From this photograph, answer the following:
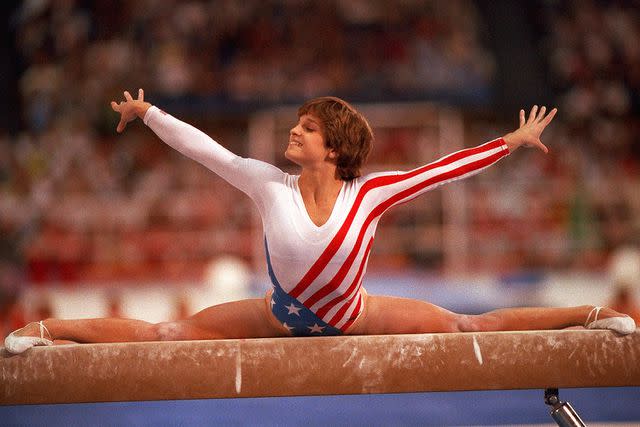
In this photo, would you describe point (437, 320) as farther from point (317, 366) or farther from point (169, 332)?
point (169, 332)

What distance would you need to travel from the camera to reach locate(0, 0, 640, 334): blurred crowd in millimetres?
9898

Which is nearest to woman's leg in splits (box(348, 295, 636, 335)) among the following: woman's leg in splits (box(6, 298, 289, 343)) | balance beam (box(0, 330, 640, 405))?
balance beam (box(0, 330, 640, 405))

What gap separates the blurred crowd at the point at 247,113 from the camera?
32.5ft

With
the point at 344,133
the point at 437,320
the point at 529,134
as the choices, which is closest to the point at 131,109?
the point at 344,133

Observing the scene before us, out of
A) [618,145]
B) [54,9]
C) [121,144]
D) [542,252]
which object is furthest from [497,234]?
[54,9]

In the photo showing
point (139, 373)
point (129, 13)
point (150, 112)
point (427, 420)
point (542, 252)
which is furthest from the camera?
point (129, 13)

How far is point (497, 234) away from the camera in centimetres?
1019

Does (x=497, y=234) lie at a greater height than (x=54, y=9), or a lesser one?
lesser

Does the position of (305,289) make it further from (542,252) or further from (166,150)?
(166,150)

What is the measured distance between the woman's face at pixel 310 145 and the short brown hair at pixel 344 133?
0.06 feet

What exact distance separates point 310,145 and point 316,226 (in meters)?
0.29

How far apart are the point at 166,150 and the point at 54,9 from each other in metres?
2.85

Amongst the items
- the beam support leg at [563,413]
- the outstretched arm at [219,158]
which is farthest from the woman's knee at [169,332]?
the beam support leg at [563,413]

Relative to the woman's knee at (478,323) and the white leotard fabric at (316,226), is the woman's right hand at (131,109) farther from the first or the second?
the woman's knee at (478,323)
